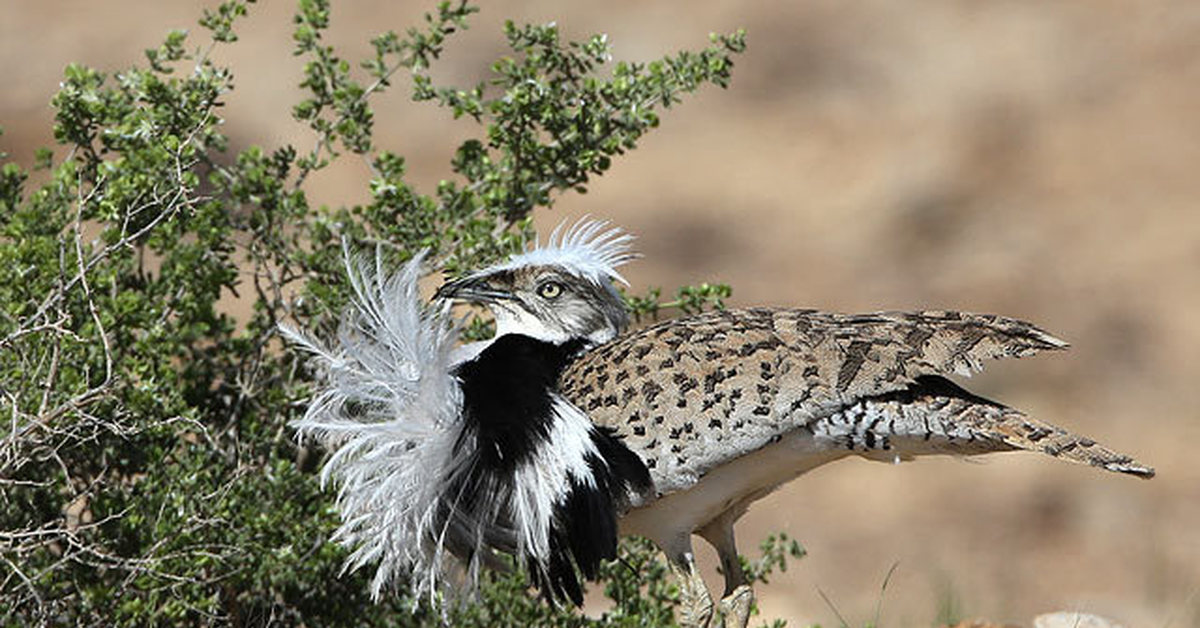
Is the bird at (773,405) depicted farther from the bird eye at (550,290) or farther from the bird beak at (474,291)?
the bird eye at (550,290)

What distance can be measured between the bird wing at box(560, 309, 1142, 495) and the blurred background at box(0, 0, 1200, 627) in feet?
17.4

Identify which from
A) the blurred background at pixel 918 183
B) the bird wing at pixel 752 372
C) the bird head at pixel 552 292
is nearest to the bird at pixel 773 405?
the bird wing at pixel 752 372

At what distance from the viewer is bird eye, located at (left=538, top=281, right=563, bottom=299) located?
454 cm

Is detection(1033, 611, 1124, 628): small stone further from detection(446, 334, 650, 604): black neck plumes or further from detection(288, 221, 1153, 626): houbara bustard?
detection(446, 334, 650, 604): black neck plumes

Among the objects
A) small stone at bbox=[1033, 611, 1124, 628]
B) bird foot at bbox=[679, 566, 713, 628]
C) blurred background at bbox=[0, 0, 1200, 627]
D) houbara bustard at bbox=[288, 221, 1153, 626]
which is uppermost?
blurred background at bbox=[0, 0, 1200, 627]

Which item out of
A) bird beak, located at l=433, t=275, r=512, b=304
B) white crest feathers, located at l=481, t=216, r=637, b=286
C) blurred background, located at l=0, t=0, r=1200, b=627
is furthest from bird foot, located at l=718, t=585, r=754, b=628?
blurred background, located at l=0, t=0, r=1200, b=627

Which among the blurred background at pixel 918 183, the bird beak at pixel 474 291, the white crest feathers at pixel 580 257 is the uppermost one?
the blurred background at pixel 918 183

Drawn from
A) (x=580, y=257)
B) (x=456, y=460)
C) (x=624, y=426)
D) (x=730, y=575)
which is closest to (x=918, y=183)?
(x=580, y=257)

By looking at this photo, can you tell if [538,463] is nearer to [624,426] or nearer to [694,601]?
[624,426]

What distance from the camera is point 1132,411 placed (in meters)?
10.3

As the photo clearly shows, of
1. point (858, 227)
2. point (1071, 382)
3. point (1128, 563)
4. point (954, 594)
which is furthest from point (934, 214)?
point (954, 594)

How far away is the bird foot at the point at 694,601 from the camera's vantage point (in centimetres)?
421

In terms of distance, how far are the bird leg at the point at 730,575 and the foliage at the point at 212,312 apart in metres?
0.35

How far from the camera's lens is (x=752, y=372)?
4062 mm
